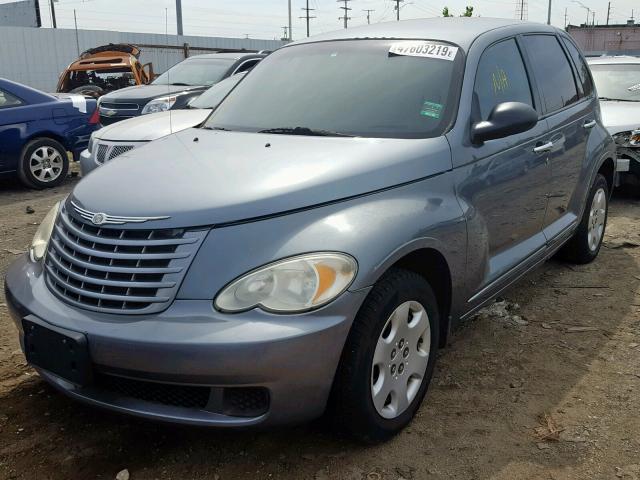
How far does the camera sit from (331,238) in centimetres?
236

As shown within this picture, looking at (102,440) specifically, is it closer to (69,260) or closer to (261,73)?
(69,260)

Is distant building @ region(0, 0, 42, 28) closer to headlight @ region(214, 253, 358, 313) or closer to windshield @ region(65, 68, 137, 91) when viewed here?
windshield @ region(65, 68, 137, 91)

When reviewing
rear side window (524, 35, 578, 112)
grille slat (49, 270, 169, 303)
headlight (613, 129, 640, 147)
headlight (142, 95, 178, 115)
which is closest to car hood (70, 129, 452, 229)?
grille slat (49, 270, 169, 303)

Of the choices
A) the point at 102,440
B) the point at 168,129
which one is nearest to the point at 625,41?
the point at 168,129

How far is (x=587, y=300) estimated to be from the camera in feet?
14.3

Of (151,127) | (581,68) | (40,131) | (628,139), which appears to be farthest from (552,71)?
(40,131)

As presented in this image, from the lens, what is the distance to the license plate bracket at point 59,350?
2.32 metres

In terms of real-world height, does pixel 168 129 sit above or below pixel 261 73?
below

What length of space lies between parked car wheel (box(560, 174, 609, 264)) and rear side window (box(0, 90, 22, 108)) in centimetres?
649

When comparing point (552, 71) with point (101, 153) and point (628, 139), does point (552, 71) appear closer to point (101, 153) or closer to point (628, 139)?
point (628, 139)

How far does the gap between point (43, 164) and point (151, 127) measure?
8.47 feet

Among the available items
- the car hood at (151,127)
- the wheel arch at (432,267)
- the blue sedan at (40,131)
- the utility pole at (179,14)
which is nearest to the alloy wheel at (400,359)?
the wheel arch at (432,267)

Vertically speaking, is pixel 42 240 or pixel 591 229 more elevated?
pixel 42 240

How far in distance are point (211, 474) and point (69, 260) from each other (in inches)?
39.2
